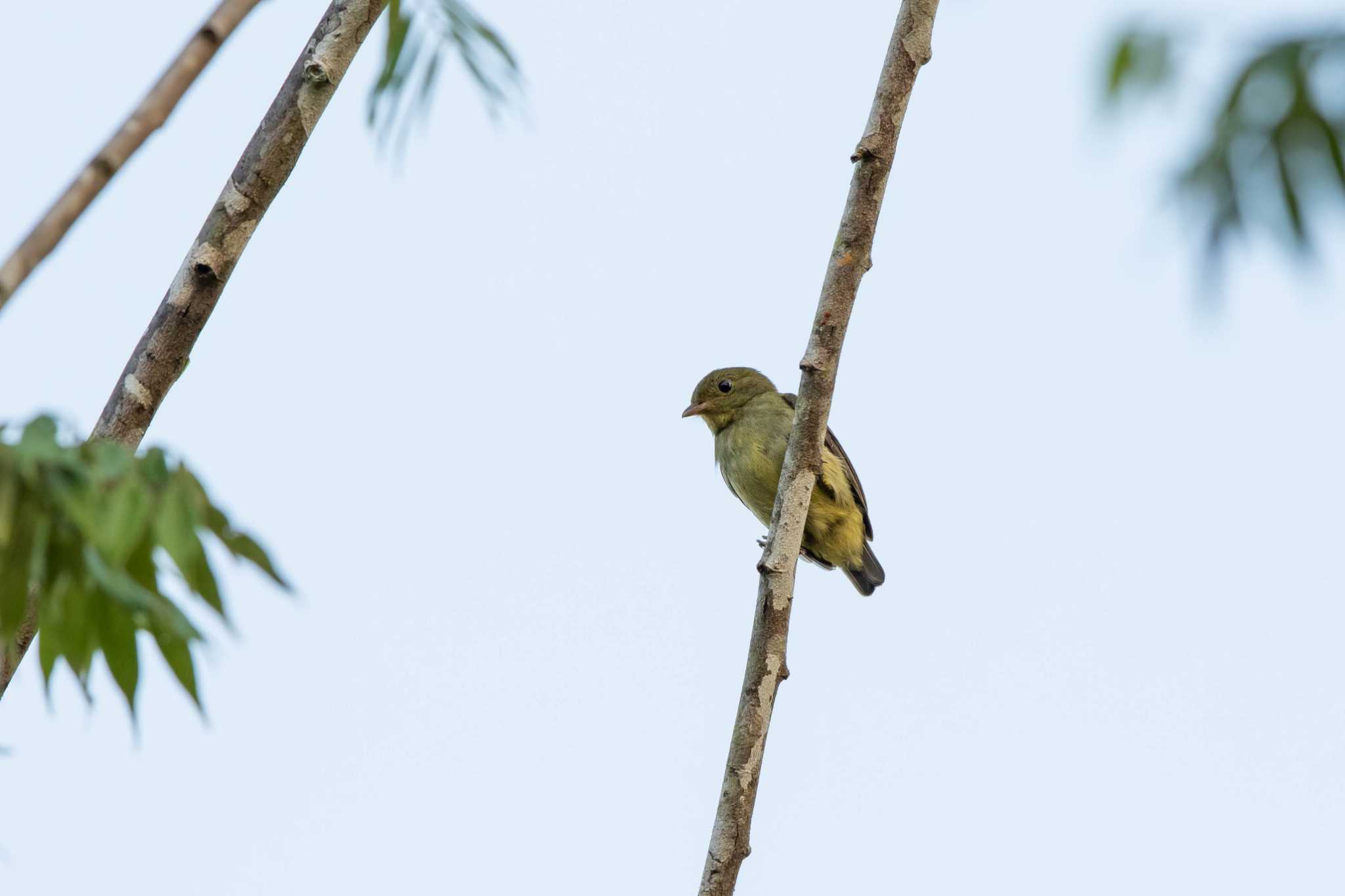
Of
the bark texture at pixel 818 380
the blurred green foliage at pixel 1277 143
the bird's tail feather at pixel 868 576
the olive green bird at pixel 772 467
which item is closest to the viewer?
the blurred green foliage at pixel 1277 143

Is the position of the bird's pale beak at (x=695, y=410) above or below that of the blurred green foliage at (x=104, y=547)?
above

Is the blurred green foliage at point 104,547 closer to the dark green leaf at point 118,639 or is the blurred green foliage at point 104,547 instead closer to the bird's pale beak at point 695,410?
the dark green leaf at point 118,639

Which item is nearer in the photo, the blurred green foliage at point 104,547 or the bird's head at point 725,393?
the blurred green foliage at point 104,547

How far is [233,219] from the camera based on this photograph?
13.4 ft

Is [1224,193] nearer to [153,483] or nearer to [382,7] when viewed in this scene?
[153,483]

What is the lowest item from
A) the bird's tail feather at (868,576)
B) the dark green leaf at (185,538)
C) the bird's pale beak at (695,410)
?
the dark green leaf at (185,538)

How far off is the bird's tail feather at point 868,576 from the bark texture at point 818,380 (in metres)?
3.66

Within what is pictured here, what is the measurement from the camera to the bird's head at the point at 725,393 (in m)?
8.27

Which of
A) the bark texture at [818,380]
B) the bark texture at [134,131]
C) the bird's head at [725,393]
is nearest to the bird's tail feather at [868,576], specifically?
the bird's head at [725,393]

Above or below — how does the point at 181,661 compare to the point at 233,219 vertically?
below

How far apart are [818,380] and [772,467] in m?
3.12

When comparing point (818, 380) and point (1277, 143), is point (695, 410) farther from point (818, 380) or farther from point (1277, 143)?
point (1277, 143)

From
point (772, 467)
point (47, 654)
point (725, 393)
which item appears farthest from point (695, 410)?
point (47, 654)

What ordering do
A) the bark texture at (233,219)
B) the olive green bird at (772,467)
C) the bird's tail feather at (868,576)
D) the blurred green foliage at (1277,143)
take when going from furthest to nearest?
the bird's tail feather at (868,576), the olive green bird at (772,467), the bark texture at (233,219), the blurred green foliage at (1277,143)
